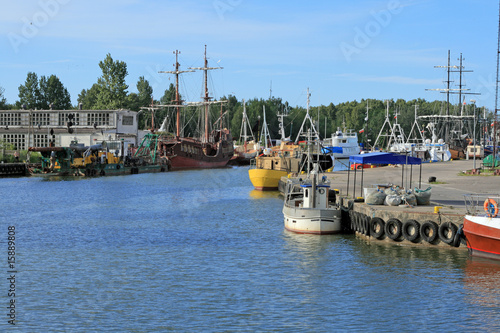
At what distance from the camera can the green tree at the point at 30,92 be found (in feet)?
463

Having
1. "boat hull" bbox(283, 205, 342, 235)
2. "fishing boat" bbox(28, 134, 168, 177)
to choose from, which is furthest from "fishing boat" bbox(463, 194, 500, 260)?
"fishing boat" bbox(28, 134, 168, 177)

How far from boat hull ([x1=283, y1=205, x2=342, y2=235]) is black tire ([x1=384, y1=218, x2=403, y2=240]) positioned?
3.69 m

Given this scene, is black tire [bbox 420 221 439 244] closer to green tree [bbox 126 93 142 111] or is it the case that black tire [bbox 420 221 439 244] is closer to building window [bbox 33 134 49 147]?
building window [bbox 33 134 49 147]

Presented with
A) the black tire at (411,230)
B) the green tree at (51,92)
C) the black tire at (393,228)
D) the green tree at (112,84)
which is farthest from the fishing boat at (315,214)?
the green tree at (51,92)

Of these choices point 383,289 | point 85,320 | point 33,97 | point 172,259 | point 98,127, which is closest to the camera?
point 85,320

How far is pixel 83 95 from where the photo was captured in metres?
192

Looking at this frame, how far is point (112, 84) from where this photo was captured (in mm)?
136625

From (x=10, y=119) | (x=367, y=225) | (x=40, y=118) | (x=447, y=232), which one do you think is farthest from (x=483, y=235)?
(x=10, y=119)

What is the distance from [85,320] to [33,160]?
75.3 m

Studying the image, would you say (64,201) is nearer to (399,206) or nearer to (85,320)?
(399,206)

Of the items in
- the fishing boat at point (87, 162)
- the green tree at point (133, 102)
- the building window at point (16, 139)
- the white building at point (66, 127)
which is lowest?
the fishing boat at point (87, 162)

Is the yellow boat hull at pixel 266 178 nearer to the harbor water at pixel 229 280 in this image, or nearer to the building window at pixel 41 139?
the harbor water at pixel 229 280

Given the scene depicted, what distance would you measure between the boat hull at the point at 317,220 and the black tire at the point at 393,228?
145 inches

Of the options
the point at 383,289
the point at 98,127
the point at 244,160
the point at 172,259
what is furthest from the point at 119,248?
the point at 244,160
